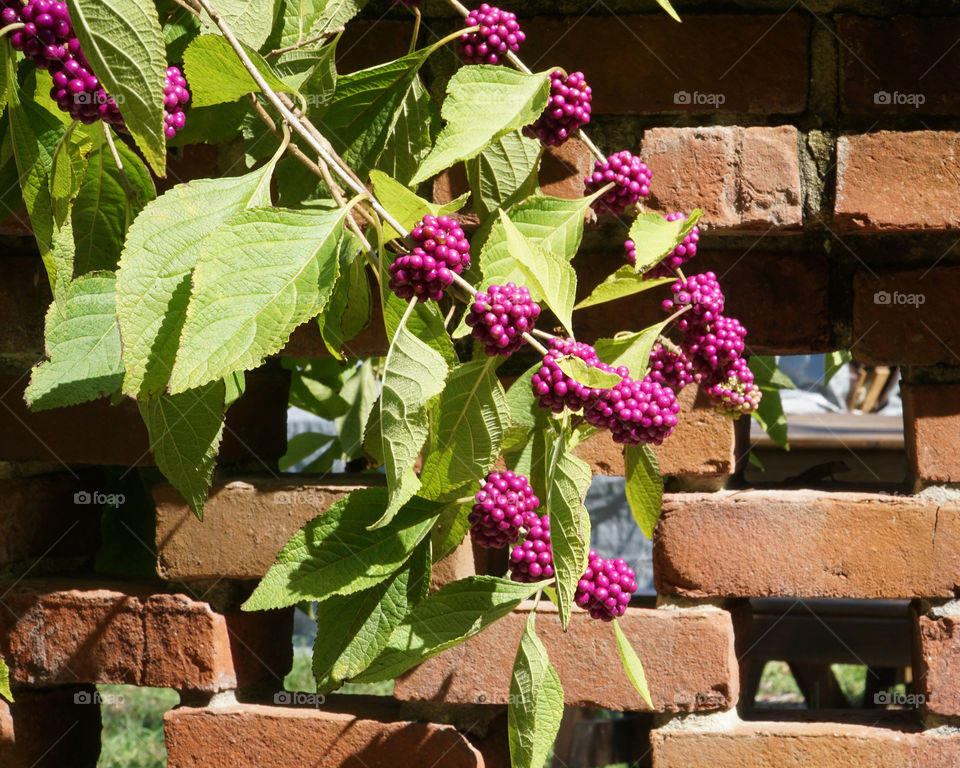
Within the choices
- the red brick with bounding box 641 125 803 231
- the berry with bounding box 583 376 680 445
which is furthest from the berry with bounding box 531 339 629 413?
the red brick with bounding box 641 125 803 231

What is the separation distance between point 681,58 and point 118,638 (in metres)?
0.81

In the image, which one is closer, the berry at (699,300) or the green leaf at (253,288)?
the green leaf at (253,288)

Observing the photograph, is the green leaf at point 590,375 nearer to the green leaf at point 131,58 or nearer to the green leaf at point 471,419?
the green leaf at point 471,419

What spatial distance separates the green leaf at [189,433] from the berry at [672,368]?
36cm

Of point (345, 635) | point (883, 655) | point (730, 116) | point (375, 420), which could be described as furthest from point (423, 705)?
point (883, 655)

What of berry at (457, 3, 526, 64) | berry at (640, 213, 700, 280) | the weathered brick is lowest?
the weathered brick

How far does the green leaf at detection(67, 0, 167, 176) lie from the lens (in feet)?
1.66

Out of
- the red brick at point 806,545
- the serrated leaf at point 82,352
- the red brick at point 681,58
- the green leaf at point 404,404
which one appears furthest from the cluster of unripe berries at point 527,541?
the red brick at point 681,58

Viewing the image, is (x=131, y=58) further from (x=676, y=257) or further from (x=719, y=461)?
(x=719, y=461)

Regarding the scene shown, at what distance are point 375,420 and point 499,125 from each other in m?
0.30

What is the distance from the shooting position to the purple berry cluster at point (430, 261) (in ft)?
1.91

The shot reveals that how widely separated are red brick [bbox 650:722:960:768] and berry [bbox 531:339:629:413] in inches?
18.2

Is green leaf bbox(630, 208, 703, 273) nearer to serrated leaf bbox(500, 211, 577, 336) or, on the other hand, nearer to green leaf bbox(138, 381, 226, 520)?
serrated leaf bbox(500, 211, 577, 336)

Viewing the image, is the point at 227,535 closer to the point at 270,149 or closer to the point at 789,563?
the point at 270,149
